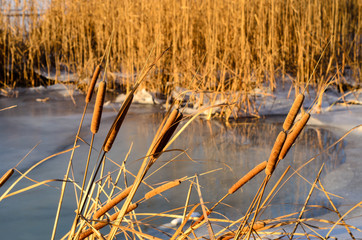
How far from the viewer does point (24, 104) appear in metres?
4.34

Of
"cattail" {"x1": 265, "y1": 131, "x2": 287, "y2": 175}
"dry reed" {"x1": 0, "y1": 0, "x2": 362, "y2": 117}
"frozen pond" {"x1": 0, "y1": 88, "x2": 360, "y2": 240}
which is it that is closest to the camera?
"cattail" {"x1": 265, "y1": 131, "x2": 287, "y2": 175}

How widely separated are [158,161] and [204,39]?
2422 mm

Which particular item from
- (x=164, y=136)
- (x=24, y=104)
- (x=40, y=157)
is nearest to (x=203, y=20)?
(x=24, y=104)

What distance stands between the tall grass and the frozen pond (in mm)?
360

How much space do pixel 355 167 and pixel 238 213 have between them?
0.84 metres

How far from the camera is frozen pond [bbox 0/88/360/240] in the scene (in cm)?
167

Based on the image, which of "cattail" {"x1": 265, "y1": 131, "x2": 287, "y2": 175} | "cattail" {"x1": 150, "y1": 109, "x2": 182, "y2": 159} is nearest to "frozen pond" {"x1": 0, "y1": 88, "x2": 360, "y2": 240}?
"cattail" {"x1": 150, "y1": 109, "x2": 182, "y2": 159}

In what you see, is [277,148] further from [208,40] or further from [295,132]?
[208,40]

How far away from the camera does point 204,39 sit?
447 cm

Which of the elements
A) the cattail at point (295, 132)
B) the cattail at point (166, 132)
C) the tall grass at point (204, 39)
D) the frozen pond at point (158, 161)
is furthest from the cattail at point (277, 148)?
the tall grass at point (204, 39)

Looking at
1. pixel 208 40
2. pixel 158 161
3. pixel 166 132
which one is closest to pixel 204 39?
pixel 208 40

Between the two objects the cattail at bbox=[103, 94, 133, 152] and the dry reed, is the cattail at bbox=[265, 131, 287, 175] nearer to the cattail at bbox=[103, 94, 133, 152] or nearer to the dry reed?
the cattail at bbox=[103, 94, 133, 152]

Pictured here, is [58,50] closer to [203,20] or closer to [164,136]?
[203,20]

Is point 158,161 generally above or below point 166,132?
below
